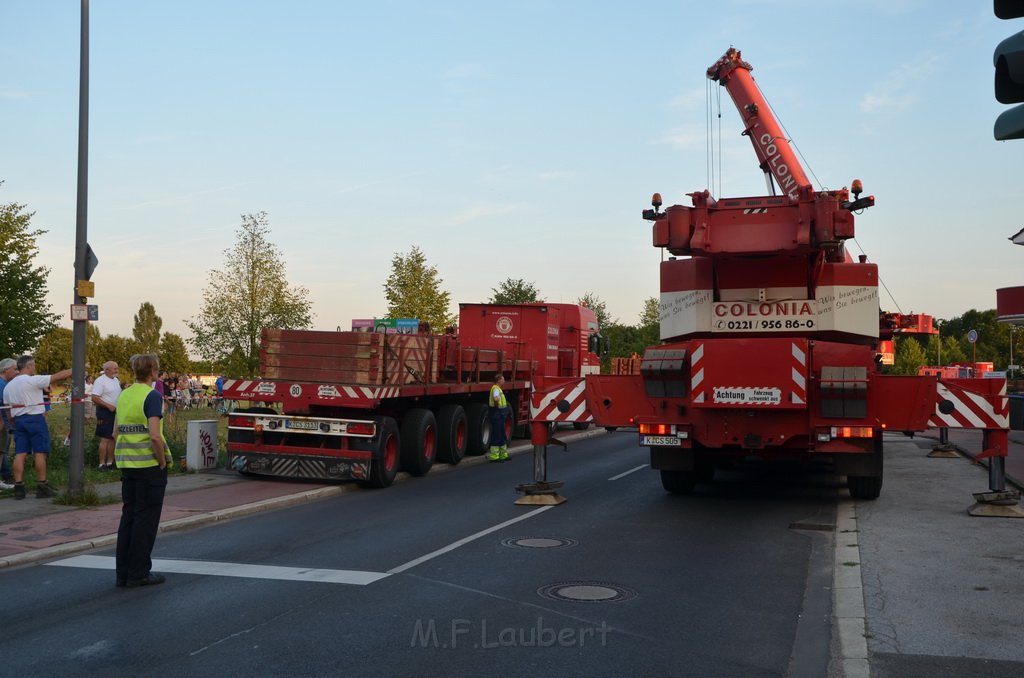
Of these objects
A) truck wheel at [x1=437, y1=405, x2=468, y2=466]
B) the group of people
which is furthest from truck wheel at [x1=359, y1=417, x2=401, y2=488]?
the group of people

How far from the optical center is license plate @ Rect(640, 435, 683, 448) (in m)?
11.0

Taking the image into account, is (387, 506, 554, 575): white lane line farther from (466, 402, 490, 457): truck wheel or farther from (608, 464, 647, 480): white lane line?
(466, 402, 490, 457): truck wheel

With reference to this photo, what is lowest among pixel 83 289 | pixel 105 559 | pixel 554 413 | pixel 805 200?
pixel 105 559

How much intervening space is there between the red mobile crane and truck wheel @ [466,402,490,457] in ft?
21.7

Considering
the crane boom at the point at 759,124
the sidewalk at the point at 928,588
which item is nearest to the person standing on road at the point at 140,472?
the sidewalk at the point at 928,588

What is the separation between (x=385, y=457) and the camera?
44.9ft

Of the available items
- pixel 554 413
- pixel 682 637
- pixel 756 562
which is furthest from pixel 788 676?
pixel 554 413

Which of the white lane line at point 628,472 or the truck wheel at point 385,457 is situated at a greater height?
the truck wheel at point 385,457

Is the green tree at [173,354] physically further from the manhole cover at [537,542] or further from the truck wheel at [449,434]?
the manhole cover at [537,542]

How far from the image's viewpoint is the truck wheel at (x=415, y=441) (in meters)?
14.9

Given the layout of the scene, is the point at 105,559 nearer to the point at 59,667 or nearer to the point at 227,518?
the point at 227,518

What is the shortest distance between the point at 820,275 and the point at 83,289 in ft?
29.4

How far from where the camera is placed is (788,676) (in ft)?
17.0

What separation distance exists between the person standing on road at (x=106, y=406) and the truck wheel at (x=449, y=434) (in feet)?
17.6
